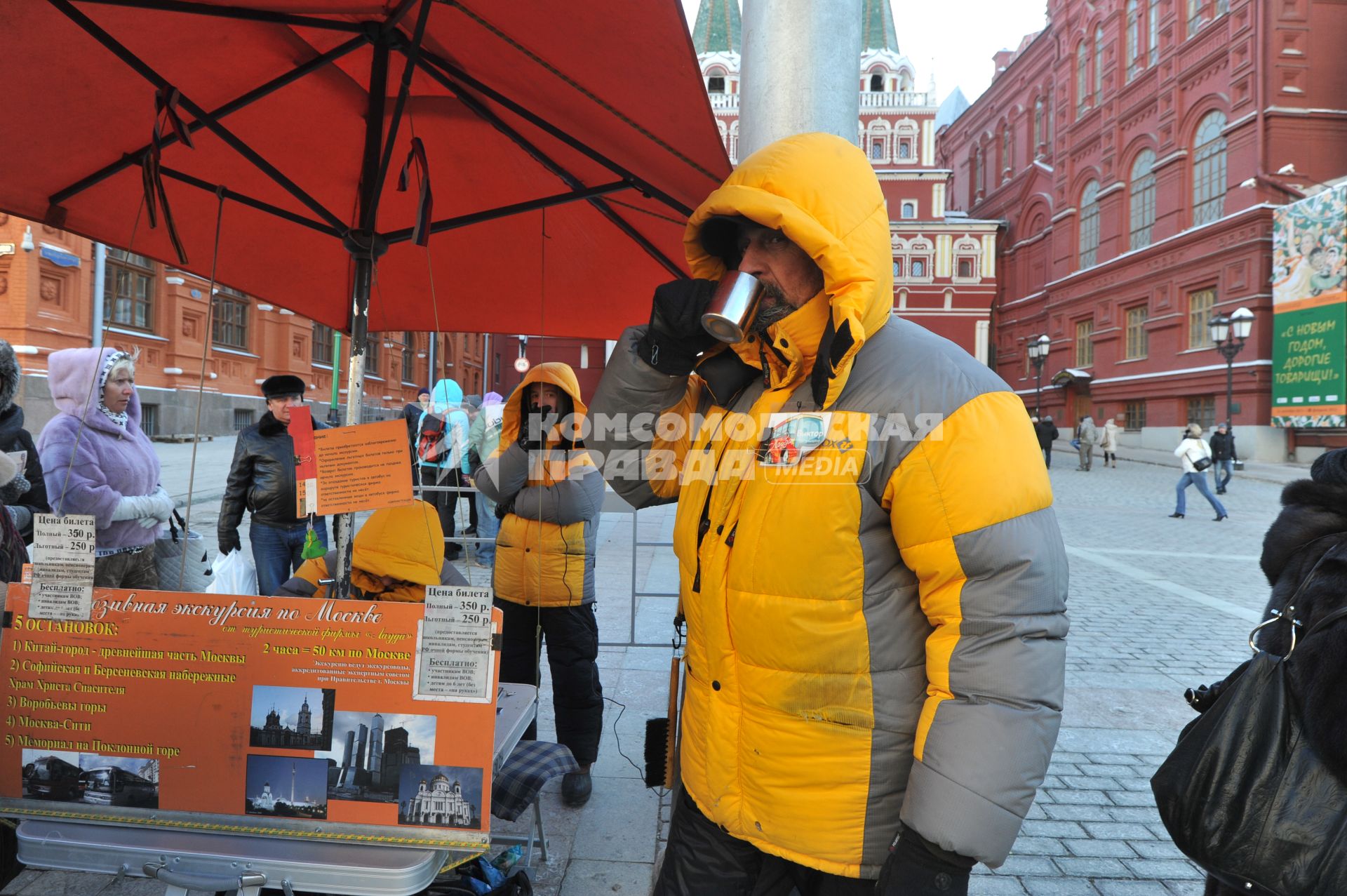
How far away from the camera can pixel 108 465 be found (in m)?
4.23

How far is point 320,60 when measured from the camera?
2.62 meters

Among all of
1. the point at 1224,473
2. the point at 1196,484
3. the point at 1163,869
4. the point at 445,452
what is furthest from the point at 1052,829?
the point at 1224,473

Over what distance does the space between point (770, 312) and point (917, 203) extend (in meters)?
51.4

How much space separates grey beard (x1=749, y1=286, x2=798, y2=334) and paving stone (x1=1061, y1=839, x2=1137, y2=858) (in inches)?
115

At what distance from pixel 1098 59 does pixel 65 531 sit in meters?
44.6

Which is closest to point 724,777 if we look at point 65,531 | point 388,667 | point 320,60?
point 388,667

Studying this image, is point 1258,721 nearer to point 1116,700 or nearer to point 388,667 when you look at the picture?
point 388,667

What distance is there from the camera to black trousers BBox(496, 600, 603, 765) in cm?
385

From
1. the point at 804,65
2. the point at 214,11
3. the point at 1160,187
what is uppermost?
the point at 1160,187

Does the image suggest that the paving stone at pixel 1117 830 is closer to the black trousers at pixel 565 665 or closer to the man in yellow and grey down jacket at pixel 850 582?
the black trousers at pixel 565 665

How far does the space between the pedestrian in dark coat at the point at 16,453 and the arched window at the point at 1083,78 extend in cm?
4344

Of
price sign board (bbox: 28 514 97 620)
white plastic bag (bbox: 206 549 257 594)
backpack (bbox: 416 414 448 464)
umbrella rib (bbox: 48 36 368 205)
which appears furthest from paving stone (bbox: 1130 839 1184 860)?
backpack (bbox: 416 414 448 464)

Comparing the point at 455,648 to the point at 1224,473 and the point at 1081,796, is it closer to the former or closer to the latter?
the point at 1081,796

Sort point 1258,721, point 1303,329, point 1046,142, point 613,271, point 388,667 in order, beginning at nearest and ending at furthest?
point 388,667, point 1258,721, point 613,271, point 1303,329, point 1046,142
